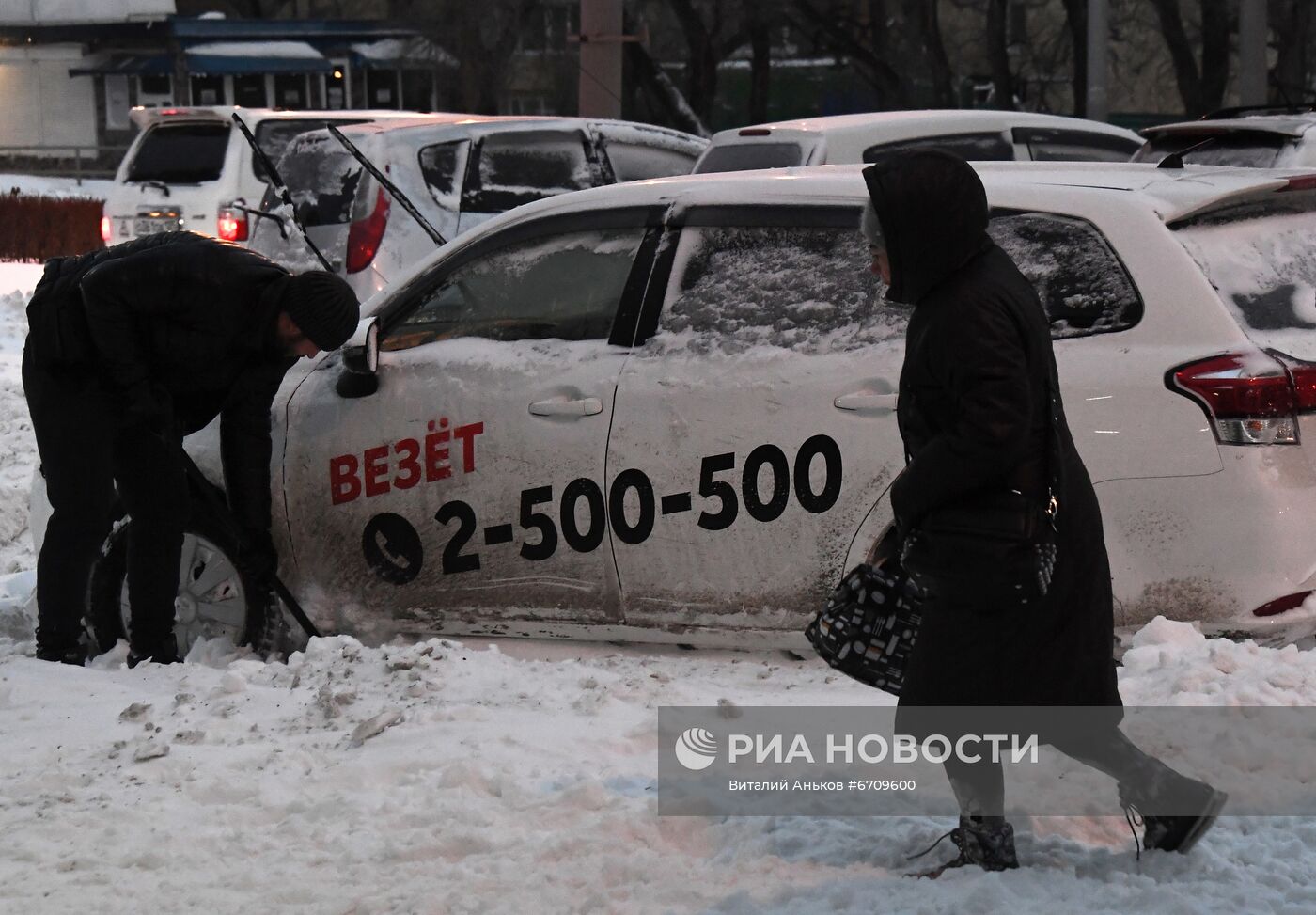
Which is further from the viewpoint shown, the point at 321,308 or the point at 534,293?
the point at 534,293

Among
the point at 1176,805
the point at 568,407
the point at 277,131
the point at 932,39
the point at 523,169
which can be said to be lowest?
the point at 1176,805

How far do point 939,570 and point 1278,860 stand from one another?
1.03 meters

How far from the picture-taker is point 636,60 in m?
30.2

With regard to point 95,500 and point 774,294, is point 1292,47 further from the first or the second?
point 95,500

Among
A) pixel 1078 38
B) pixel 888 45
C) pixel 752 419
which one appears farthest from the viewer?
pixel 888 45

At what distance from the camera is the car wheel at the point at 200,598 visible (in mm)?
5527

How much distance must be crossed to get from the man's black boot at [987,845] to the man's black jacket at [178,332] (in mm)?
2696

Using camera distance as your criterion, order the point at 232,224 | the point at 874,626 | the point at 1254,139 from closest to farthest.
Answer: the point at 874,626
the point at 1254,139
the point at 232,224

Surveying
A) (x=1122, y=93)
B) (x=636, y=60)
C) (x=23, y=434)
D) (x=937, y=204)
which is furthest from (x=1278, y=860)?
(x=1122, y=93)

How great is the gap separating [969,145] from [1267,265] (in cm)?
620

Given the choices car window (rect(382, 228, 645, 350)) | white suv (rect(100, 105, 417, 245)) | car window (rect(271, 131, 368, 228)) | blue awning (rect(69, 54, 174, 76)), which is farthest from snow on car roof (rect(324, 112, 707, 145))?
blue awning (rect(69, 54, 174, 76))

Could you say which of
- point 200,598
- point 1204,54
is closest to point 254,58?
point 1204,54

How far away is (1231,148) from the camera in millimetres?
9852

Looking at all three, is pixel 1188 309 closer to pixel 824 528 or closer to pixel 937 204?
pixel 824 528
